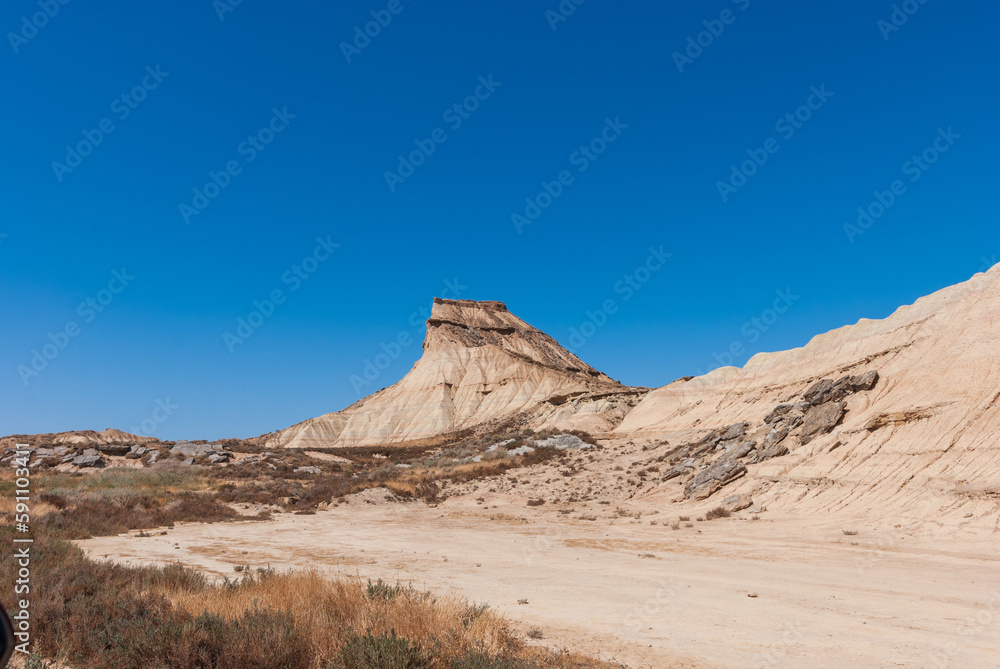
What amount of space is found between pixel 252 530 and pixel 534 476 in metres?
17.8

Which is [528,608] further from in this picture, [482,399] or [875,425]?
[482,399]

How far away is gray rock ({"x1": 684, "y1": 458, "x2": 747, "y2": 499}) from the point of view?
23594 millimetres

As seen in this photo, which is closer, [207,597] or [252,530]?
[207,597]

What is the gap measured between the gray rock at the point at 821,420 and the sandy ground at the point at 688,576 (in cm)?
663

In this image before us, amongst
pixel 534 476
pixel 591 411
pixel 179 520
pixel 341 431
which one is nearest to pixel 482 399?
pixel 341 431

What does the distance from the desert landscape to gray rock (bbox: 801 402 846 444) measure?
149 millimetres

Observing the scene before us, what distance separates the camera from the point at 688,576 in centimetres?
1141

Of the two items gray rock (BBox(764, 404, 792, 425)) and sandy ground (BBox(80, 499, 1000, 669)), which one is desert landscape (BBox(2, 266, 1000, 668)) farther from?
gray rock (BBox(764, 404, 792, 425))

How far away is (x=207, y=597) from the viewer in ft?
24.9

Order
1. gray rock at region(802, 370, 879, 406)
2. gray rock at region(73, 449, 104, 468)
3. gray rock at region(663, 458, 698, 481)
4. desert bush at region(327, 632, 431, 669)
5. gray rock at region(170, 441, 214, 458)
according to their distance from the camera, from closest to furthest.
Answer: desert bush at region(327, 632, 431, 669) → gray rock at region(802, 370, 879, 406) → gray rock at region(663, 458, 698, 481) → gray rock at region(73, 449, 104, 468) → gray rock at region(170, 441, 214, 458)

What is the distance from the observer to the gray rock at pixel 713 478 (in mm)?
23594

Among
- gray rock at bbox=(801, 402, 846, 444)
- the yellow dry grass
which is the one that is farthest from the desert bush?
gray rock at bbox=(801, 402, 846, 444)

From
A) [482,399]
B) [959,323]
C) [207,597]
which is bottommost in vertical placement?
[207,597]

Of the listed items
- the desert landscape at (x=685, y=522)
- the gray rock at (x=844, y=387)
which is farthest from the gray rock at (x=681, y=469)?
the gray rock at (x=844, y=387)
